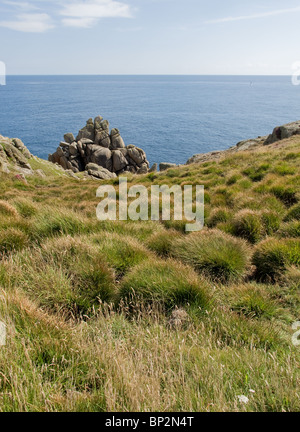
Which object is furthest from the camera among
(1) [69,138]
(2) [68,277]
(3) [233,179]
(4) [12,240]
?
(1) [69,138]

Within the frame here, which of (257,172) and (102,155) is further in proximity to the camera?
(102,155)

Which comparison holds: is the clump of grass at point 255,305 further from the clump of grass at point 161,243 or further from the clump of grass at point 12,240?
the clump of grass at point 12,240

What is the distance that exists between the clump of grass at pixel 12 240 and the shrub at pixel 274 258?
16.4 feet

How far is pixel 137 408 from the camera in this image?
2461 mm

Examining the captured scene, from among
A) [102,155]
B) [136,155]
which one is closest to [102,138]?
[102,155]

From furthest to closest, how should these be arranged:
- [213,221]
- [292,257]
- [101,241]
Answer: [213,221]
[101,241]
[292,257]

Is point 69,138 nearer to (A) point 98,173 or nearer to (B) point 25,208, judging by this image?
(A) point 98,173

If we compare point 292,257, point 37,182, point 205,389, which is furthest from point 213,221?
point 37,182

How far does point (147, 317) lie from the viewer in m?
4.10

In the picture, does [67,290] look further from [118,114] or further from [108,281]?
[118,114]

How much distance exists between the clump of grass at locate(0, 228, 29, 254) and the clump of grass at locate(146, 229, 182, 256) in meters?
2.81

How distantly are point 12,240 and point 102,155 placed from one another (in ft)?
237
